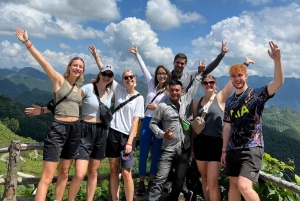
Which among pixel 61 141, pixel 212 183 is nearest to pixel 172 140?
pixel 212 183

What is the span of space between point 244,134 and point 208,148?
2.82 ft

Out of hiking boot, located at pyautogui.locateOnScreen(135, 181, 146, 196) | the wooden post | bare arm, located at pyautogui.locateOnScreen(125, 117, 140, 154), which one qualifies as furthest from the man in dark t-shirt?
the wooden post

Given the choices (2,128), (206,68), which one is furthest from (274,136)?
(206,68)

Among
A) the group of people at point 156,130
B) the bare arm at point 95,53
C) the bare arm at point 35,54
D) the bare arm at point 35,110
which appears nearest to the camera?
the group of people at point 156,130

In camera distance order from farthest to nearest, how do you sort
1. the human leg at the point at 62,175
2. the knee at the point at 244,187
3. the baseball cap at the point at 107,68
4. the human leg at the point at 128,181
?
the human leg at the point at 128,181 < the baseball cap at the point at 107,68 < the human leg at the point at 62,175 < the knee at the point at 244,187

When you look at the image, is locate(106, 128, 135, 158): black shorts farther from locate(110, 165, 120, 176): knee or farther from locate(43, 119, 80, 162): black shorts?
locate(43, 119, 80, 162): black shorts

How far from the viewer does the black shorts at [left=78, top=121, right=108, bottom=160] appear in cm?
423

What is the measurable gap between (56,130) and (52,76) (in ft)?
2.49

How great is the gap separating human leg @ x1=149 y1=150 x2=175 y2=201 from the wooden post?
222 cm

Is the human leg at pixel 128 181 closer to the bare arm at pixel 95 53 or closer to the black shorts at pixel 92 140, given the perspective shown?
the black shorts at pixel 92 140

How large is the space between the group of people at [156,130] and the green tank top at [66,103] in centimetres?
1

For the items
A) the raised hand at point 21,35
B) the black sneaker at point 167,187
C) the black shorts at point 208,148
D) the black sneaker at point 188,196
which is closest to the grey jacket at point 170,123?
the black shorts at point 208,148

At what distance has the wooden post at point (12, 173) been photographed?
4.48 m

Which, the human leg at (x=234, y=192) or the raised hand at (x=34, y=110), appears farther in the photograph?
the raised hand at (x=34, y=110)
